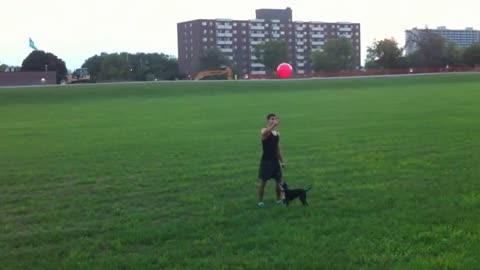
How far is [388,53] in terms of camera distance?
9694cm

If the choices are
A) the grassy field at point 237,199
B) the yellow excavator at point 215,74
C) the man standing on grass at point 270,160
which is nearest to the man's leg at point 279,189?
the man standing on grass at point 270,160

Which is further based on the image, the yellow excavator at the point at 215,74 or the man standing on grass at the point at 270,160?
the yellow excavator at the point at 215,74

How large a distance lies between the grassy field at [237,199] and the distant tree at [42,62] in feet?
284

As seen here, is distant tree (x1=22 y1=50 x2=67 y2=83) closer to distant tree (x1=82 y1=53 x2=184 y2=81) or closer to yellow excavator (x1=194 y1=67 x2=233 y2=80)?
distant tree (x1=82 y1=53 x2=184 y2=81)

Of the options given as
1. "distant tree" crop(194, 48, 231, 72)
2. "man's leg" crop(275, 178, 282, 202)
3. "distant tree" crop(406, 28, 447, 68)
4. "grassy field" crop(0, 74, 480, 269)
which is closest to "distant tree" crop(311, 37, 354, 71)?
"distant tree" crop(406, 28, 447, 68)

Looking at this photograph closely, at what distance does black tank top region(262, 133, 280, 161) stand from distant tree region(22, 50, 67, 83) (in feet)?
328

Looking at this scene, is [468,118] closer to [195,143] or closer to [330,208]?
[195,143]

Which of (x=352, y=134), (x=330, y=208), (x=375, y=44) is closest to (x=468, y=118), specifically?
(x=352, y=134)

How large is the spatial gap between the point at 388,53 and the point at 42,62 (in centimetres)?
6067

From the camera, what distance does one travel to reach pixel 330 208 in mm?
8578

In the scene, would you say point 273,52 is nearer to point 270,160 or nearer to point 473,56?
point 473,56

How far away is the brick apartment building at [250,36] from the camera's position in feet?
505

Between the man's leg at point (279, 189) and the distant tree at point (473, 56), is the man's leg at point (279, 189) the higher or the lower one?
the lower one

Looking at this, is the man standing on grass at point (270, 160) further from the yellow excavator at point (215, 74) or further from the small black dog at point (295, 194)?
the yellow excavator at point (215, 74)
